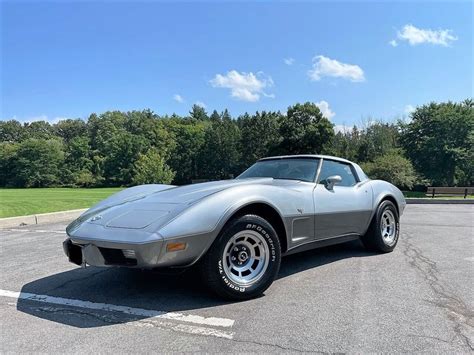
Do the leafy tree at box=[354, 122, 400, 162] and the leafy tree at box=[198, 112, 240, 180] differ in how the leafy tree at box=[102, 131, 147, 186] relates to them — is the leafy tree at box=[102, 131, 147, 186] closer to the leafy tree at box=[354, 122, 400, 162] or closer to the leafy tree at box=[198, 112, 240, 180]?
the leafy tree at box=[198, 112, 240, 180]

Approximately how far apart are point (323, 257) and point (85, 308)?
3.12 m

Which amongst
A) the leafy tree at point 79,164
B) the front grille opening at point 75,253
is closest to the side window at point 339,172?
the front grille opening at point 75,253

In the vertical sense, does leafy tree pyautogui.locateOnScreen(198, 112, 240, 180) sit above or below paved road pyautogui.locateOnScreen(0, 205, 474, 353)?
above

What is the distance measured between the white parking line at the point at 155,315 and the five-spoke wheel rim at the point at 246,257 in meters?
0.54

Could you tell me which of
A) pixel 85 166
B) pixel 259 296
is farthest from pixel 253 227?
pixel 85 166

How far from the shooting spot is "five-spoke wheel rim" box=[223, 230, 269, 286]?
355 centimetres

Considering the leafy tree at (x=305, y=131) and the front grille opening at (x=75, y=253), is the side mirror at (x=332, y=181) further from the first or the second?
the leafy tree at (x=305, y=131)

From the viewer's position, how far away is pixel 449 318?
3.09m

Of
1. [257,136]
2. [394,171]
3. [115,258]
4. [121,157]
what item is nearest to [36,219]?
[115,258]

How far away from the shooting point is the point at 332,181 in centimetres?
460

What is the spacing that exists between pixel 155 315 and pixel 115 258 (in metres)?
0.58

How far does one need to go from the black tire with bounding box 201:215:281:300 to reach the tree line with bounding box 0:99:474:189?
30961 mm

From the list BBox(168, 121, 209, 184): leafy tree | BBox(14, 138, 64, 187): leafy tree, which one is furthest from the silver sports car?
BBox(14, 138, 64, 187): leafy tree

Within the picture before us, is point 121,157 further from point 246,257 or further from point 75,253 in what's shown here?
point 246,257
